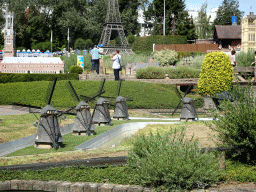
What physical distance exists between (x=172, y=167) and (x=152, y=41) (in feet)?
163

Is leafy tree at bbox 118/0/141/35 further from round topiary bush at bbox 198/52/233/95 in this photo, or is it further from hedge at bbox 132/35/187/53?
round topiary bush at bbox 198/52/233/95

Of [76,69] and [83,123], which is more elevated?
[76,69]

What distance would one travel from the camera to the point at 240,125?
8719mm

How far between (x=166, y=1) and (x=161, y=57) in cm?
3088

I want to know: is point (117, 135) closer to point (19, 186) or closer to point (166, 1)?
point (19, 186)

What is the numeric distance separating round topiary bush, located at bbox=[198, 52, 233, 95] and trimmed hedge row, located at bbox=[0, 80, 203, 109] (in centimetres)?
124

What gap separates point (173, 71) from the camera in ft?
91.9

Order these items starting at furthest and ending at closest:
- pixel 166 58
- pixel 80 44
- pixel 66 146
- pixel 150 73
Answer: pixel 80 44 < pixel 166 58 < pixel 150 73 < pixel 66 146

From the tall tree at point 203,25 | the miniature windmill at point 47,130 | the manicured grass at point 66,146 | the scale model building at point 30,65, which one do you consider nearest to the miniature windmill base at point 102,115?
the manicured grass at point 66,146

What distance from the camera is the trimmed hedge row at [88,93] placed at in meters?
21.2

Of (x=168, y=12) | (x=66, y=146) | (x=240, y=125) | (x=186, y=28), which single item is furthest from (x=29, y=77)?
(x=168, y=12)

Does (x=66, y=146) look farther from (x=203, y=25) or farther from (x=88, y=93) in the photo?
(x=203, y=25)

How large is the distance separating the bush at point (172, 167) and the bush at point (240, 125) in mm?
1263

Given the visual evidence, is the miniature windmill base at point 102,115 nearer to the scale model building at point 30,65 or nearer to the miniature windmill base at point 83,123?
the miniature windmill base at point 83,123
